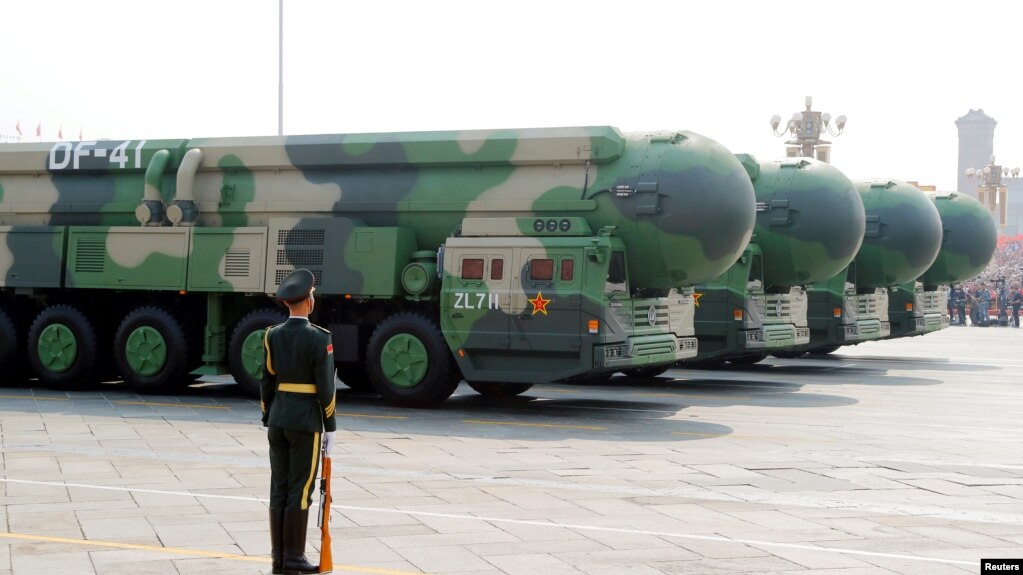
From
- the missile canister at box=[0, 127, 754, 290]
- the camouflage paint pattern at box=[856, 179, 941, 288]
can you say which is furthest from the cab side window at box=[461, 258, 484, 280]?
the camouflage paint pattern at box=[856, 179, 941, 288]

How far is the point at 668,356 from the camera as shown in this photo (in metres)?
15.9

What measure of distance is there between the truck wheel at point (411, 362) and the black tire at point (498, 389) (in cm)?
150

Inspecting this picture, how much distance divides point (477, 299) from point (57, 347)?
6117mm

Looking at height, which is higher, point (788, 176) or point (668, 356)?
point (788, 176)

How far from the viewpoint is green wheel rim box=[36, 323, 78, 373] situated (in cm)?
→ 1778

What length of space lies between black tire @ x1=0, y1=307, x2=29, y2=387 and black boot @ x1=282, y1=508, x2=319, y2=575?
12368 millimetres

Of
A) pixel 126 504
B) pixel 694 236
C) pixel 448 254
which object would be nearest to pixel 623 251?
pixel 694 236

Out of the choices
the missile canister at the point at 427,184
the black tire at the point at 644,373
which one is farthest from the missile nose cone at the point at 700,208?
the black tire at the point at 644,373

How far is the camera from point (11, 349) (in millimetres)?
18234

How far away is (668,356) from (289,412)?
29.9 ft

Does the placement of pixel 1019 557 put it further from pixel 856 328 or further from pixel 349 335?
pixel 856 328

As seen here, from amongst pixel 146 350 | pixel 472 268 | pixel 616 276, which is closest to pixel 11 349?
pixel 146 350

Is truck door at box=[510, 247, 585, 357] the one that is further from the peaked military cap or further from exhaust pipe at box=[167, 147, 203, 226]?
the peaked military cap

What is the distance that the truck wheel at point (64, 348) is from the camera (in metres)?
17.7
